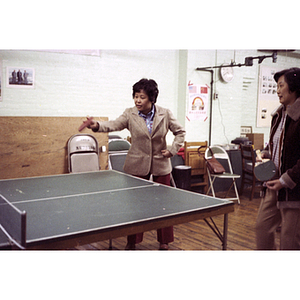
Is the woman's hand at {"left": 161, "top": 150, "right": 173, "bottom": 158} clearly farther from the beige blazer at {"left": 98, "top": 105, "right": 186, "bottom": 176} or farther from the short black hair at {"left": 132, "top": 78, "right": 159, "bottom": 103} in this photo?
the short black hair at {"left": 132, "top": 78, "right": 159, "bottom": 103}

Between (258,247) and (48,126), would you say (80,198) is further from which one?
(48,126)

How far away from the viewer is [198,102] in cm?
732

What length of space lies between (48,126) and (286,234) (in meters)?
3.42

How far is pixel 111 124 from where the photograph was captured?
363 centimetres

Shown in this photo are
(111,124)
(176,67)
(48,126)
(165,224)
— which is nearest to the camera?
(165,224)

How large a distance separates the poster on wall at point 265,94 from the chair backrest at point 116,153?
4300 mm

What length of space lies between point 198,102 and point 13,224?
582 centimetres

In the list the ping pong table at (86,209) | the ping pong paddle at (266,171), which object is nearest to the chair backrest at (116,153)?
the ping pong table at (86,209)

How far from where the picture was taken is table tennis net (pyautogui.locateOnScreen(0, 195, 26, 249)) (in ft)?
5.76

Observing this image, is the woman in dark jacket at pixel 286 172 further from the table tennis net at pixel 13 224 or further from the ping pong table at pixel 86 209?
the table tennis net at pixel 13 224

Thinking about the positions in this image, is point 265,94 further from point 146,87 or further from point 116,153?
point 146,87

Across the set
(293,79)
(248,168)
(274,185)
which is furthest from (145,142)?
(248,168)

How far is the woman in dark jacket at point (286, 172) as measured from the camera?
8.20ft

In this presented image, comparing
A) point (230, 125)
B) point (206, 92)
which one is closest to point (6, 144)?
point (206, 92)
